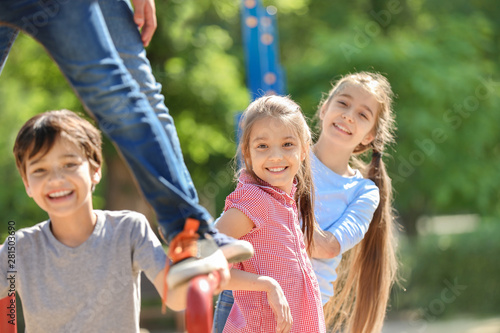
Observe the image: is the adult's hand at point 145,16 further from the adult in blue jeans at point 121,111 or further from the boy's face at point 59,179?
the boy's face at point 59,179

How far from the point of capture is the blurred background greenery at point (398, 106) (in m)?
8.48

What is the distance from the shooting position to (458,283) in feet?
32.1

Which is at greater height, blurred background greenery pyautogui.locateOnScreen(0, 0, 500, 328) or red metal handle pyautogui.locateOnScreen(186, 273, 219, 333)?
blurred background greenery pyautogui.locateOnScreen(0, 0, 500, 328)

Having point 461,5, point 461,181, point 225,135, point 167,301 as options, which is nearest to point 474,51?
point 461,5

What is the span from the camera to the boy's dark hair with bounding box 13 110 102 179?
6.32 ft

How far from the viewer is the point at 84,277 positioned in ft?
6.27

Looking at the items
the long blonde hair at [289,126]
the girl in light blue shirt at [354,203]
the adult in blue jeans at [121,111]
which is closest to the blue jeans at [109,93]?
the adult in blue jeans at [121,111]

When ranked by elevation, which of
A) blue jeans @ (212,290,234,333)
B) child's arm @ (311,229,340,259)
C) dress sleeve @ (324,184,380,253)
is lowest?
blue jeans @ (212,290,234,333)

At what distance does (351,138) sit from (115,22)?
1.30 meters

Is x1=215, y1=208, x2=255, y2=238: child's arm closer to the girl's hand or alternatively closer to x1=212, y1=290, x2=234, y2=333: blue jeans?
the girl's hand

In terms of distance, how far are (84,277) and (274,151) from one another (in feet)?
2.48

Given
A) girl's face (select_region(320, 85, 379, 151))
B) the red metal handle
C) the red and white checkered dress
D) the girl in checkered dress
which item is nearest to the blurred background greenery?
girl's face (select_region(320, 85, 379, 151))

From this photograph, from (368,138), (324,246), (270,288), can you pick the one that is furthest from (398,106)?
(270,288)

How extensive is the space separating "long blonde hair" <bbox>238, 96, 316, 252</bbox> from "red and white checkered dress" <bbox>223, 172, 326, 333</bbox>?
14 cm
